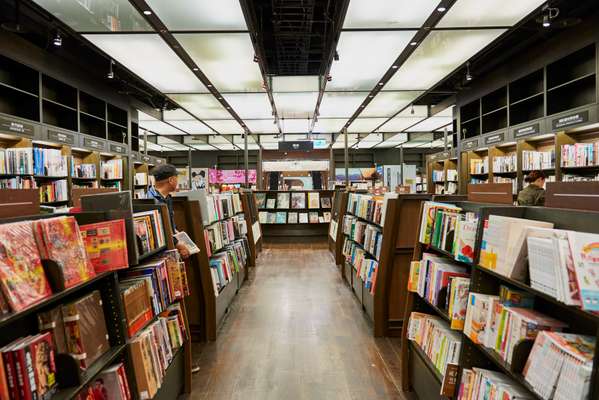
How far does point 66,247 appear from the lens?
1.63 metres

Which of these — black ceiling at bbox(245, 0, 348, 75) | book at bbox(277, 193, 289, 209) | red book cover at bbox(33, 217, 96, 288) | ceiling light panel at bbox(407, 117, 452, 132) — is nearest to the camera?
red book cover at bbox(33, 217, 96, 288)

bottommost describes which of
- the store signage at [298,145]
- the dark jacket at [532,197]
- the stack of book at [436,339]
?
the stack of book at [436,339]

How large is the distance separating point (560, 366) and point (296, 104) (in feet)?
27.3

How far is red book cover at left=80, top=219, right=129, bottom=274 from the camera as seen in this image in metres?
1.85

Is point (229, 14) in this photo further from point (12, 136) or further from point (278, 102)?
point (278, 102)

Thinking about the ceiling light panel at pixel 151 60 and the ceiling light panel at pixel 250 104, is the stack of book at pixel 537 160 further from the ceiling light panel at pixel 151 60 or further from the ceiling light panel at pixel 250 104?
the ceiling light panel at pixel 151 60

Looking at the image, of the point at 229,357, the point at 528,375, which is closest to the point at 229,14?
the point at 229,357

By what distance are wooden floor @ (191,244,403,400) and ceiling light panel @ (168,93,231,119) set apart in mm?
4508

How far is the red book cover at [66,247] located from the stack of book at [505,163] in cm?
723

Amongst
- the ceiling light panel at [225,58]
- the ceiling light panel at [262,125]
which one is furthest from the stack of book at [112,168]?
the ceiling light panel at [262,125]

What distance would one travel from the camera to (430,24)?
4680 millimetres

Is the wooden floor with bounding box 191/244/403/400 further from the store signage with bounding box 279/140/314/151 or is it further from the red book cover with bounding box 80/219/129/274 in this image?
the store signage with bounding box 279/140/314/151

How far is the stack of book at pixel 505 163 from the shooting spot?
7.07 meters

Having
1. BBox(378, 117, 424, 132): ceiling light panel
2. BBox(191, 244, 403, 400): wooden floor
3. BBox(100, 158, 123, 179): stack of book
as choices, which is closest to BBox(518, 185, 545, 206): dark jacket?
BBox(191, 244, 403, 400): wooden floor
